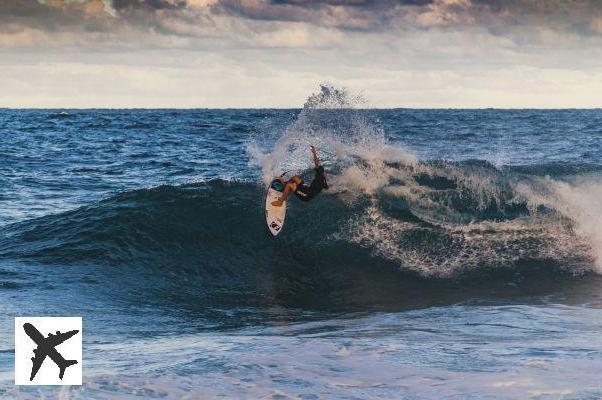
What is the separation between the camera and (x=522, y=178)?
22.0 m

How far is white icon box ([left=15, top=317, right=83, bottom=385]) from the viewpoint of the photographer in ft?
26.0

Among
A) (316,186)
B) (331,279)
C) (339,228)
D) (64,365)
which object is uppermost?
(316,186)

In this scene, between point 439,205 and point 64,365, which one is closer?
point 64,365

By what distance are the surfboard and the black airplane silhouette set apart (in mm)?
6639

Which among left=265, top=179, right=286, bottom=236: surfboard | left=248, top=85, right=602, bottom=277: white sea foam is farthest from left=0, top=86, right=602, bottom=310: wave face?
left=265, top=179, right=286, bottom=236: surfboard

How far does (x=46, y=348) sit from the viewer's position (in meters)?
8.80

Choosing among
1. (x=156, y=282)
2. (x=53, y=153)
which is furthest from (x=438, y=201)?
(x=53, y=153)

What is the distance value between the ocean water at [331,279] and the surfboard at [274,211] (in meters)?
0.66

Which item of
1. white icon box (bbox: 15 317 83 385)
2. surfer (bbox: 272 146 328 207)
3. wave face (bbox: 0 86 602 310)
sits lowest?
white icon box (bbox: 15 317 83 385)

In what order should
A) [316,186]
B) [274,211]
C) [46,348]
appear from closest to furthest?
[46,348], [316,186], [274,211]

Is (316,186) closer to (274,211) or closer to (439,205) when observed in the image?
(274,211)

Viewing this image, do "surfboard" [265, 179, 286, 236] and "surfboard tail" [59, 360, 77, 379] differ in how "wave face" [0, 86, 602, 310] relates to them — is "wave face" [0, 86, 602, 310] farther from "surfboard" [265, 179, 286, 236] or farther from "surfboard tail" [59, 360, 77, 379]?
"surfboard tail" [59, 360, 77, 379]

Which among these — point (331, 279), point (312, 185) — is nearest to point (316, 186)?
point (312, 185)

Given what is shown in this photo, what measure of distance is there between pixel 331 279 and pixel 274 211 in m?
2.06
